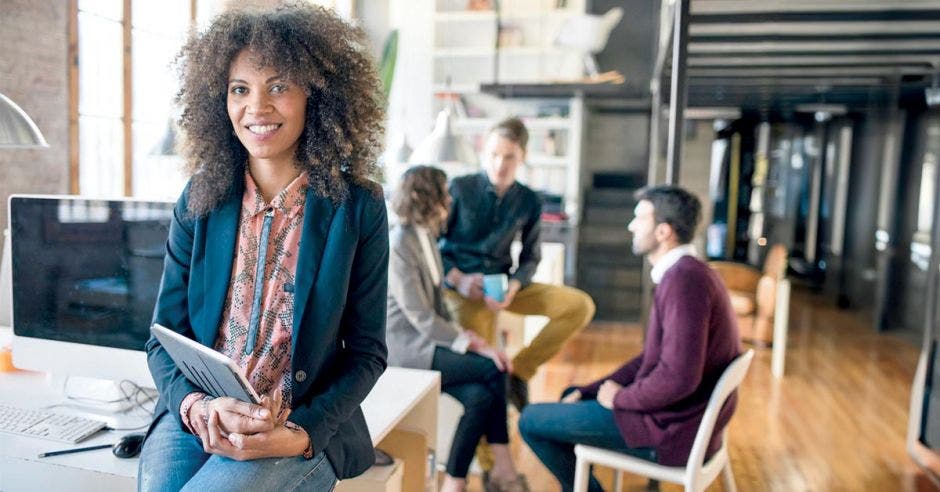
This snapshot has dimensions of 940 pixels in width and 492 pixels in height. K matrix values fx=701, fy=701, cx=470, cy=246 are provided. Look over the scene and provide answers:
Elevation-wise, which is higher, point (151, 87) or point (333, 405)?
point (151, 87)

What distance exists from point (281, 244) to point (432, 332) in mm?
1395

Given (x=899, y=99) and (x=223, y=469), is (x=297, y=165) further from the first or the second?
(x=899, y=99)

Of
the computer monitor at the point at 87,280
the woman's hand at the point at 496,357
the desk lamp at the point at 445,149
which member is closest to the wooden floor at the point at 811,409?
the woman's hand at the point at 496,357

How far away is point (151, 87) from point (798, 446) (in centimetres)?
442

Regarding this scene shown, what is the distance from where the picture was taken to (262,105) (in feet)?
4.17

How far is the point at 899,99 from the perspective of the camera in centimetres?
689

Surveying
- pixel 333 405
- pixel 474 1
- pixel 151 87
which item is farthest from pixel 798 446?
pixel 474 1

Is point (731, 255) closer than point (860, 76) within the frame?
No

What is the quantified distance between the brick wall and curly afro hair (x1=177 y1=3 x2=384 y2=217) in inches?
88.9

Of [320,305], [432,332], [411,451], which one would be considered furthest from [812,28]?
[320,305]

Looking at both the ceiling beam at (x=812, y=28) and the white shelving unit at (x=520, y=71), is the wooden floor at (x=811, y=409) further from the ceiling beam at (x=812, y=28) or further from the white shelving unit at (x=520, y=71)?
the ceiling beam at (x=812, y=28)

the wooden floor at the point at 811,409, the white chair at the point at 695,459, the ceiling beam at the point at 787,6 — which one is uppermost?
the ceiling beam at the point at 787,6

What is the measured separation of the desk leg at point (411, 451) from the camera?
1915mm

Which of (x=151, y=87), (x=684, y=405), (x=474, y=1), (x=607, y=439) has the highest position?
(x=474, y=1)
